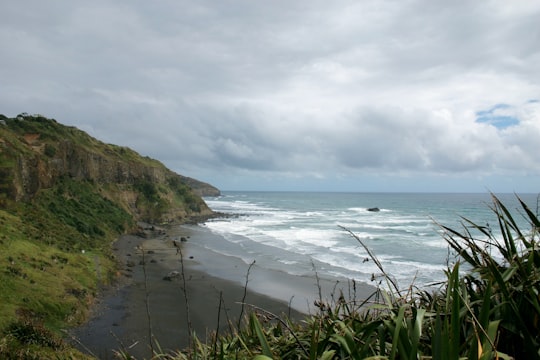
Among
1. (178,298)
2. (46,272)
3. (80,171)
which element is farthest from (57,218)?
(178,298)

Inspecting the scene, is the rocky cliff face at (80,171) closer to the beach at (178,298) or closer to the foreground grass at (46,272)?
the foreground grass at (46,272)

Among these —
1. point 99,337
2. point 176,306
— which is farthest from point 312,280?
point 99,337

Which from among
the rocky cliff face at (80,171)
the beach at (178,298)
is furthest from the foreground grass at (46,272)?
the rocky cliff face at (80,171)

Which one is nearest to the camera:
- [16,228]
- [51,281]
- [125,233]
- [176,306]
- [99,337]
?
[99,337]

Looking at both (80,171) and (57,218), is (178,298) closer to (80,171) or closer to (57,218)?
(57,218)

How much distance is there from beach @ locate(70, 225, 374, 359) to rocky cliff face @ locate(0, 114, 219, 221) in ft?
31.1

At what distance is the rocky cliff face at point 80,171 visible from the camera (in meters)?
29.1

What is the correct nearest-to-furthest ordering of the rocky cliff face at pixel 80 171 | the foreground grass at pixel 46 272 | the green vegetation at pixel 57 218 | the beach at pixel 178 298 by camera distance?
1. the foreground grass at pixel 46 272
2. the green vegetation at pixel 57 218
3. the beach at pixel 178 298
4. the rocky cliff face at pixel 80 171

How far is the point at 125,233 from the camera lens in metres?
37.5

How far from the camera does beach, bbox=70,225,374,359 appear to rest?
13344 mm

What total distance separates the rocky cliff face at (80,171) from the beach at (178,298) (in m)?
9.47

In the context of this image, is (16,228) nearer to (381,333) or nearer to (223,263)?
(223,263)

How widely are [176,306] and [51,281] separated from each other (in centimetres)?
549

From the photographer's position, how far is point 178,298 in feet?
61.5
